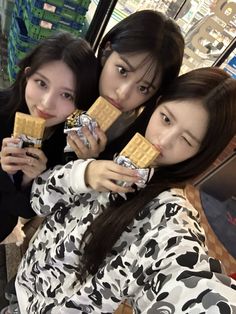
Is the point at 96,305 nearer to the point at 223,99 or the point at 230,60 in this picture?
the point at 223,99

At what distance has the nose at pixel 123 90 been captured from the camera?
4.37 ft

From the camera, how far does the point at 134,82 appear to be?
133 centimetres

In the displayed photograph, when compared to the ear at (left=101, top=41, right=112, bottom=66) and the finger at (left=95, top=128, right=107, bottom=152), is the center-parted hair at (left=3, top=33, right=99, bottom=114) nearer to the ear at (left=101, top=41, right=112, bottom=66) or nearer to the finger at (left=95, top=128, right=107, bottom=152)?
the ear at (left=101, top=41, right=112, bottom=66)

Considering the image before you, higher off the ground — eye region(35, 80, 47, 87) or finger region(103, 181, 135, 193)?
finger region(103, 181, 135, 193)

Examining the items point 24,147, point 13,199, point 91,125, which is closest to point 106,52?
point 91,125

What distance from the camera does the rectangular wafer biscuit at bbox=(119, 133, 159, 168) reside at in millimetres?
1131

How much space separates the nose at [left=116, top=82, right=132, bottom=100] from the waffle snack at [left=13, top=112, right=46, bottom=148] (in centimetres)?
35

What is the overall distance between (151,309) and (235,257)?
325 centimetres

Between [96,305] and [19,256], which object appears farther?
[19,256]

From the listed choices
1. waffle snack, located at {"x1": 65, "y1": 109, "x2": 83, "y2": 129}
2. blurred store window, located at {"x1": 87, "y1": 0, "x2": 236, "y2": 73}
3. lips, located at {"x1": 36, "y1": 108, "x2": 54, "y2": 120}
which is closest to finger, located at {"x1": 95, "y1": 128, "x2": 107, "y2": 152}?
waffle snack, located at {"x1": 65, "y1": 109, "x2": 83, "y2": 129}

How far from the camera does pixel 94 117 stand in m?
1.36

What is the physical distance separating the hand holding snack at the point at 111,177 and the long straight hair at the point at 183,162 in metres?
0.09

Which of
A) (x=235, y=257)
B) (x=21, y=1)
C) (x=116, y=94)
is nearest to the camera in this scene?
(x=116, y=94)

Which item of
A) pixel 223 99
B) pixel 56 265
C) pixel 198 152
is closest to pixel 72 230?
pixel 56 265
